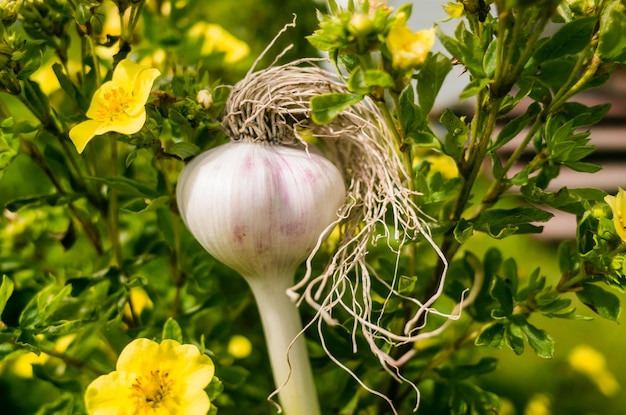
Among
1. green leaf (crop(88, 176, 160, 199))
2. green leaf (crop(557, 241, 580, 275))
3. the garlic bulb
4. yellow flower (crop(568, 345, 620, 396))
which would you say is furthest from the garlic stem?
yellow flower (crop(568, 345, 620, 396))

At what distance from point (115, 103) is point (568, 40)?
0.30m

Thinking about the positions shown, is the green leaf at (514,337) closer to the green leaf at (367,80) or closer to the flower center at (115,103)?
the green leaf at (367,80)

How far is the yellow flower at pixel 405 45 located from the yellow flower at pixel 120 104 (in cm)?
18

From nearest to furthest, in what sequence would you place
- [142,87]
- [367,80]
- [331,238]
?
[367,80], [142,87], [331,238]

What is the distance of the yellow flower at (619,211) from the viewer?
41cm

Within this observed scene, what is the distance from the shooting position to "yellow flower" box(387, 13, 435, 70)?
1.16 ft

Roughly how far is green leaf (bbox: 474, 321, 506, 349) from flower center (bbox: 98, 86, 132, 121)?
296 millimetres

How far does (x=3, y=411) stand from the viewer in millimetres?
671

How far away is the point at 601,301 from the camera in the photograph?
17.9 inches

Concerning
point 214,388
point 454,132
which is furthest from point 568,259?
point 214,388

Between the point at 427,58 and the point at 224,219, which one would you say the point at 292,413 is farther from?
the point at 427,58

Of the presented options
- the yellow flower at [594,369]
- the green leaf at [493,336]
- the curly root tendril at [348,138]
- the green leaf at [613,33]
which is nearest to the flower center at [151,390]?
the curly root tendril at [348,138]

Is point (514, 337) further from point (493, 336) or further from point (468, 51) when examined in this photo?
point (468, 51)

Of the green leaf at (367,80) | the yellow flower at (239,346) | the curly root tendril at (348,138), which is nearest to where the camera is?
the green leaf at (367,80)
